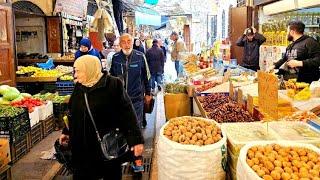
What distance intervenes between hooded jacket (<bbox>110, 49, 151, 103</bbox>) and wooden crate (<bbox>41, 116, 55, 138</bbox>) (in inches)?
74.5

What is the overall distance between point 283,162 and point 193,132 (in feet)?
2.21

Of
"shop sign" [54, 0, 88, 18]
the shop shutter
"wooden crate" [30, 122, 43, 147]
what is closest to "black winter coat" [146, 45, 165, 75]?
"shop sign" [54, 0, 88, 18]

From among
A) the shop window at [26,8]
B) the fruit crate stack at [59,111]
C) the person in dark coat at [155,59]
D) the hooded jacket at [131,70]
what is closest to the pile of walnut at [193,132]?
the hooded jacket at [131,70]

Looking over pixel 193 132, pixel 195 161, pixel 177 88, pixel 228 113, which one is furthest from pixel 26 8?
pixel 195 161

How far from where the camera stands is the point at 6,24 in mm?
7801

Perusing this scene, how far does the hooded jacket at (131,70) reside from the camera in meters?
5.60

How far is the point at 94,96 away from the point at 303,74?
375 centimetres

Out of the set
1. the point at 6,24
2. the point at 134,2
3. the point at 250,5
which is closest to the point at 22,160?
the point at 6,24

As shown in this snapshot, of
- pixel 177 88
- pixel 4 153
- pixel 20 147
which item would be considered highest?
pixel 177 88

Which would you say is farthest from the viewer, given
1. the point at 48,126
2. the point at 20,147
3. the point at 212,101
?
the point at 48,126

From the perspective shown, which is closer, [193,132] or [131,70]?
[193,132]

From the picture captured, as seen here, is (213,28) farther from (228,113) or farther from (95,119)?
(95,119)

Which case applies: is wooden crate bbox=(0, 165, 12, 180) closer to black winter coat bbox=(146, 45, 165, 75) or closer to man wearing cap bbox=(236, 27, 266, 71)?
man wearing cap bbox=(236, 27, 266, 71)

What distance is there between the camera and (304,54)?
5727mm
